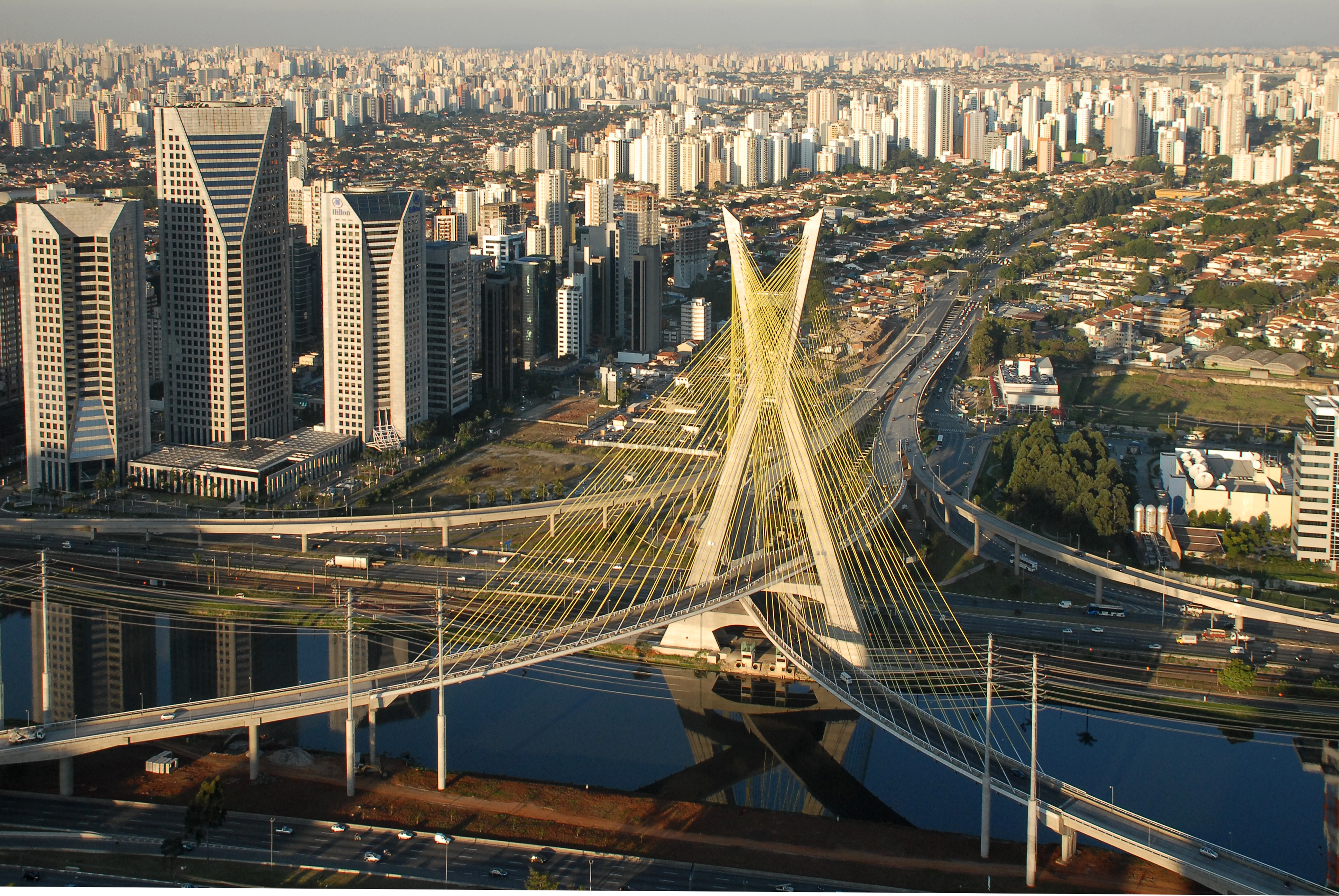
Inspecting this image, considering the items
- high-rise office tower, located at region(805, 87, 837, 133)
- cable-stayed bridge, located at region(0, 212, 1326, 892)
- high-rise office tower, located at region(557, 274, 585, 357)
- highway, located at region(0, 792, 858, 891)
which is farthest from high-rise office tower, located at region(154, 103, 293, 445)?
high-rise office tower, located at region(805, 87, 837, 133)

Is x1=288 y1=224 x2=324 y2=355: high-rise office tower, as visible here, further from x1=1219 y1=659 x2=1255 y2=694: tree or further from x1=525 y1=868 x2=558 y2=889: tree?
x1=525 y1=868 x2=558 y2=889: tree

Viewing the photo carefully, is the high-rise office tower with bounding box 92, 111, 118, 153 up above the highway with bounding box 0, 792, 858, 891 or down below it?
above

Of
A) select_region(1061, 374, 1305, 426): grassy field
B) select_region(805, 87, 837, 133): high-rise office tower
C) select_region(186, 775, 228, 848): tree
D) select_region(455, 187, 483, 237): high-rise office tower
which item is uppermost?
select_region(805, 87, 837, 133): high-rise office tower

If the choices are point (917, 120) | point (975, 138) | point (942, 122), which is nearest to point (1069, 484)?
point (975, 138)

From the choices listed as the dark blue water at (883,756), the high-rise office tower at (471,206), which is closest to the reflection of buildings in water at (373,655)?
the dark blue water at (883,756)

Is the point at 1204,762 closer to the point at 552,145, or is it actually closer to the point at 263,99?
the point at 552,145

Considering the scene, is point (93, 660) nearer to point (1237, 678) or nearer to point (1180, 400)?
point (1237, 678)

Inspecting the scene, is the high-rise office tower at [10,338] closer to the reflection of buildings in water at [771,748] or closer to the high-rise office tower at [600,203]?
the reflection of buildings in water at [771,748]
